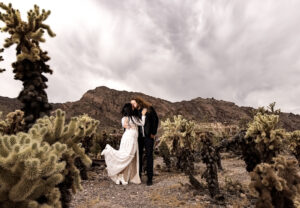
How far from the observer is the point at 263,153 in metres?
6.18

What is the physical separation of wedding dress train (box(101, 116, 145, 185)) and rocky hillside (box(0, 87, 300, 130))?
4615cm

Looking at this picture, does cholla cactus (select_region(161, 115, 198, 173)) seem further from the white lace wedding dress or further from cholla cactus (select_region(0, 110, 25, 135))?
cholla cactus (select_region(0, 110, 25, 135))

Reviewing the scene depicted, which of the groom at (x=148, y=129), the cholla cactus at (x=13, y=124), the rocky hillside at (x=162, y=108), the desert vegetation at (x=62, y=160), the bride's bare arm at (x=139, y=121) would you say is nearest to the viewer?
the desert vegetation at (x=62, y=160)

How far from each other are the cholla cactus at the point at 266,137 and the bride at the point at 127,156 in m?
3.40

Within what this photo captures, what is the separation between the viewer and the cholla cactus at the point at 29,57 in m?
4.12

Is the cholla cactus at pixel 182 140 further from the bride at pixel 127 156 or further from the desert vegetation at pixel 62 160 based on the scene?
the bride at pixel 127 156

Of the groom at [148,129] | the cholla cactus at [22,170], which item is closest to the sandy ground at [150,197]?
the groom at [148,129]

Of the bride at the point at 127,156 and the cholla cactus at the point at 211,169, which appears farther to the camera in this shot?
the bride at the point at 127,156

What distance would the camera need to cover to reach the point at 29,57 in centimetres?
426

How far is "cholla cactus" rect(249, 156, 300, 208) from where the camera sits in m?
2.87

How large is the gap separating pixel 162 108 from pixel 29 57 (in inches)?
2628

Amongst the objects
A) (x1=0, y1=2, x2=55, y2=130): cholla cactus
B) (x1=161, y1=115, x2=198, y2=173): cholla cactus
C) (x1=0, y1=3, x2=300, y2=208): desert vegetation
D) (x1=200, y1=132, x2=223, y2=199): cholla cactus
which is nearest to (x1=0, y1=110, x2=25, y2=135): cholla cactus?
(x1=0, y1=3, x2=300, y2=208): desert vegetation

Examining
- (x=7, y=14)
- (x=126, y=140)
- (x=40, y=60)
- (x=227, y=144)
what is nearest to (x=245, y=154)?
(x=227, y=144)

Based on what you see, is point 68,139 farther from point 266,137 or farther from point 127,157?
point 266,137
